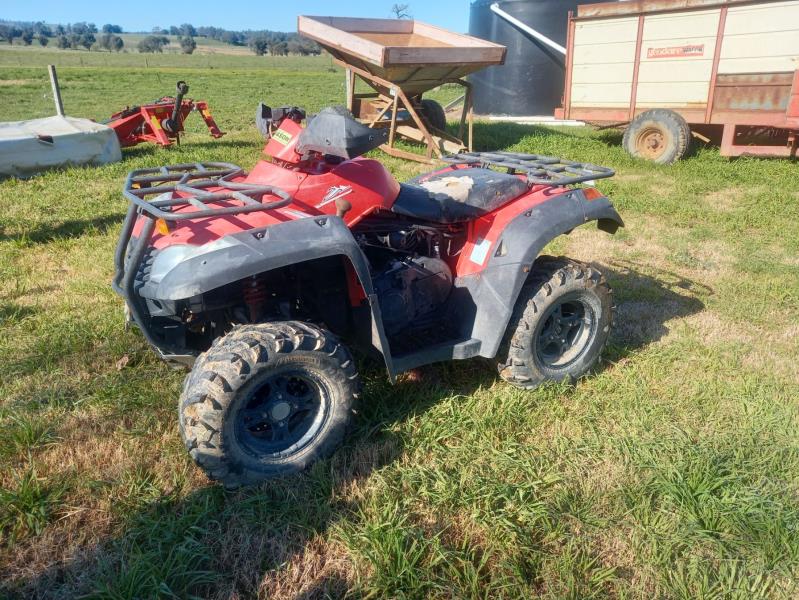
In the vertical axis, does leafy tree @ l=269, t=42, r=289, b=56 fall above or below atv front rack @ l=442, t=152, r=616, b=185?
above

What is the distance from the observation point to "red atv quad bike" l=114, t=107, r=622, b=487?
2354 millimetres

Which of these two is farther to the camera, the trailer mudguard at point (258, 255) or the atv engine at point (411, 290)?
the atv engine at point (411, 290)

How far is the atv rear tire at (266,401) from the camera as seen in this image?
2318 millimetres

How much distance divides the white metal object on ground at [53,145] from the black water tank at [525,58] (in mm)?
9963

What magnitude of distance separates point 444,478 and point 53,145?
8.02 meters

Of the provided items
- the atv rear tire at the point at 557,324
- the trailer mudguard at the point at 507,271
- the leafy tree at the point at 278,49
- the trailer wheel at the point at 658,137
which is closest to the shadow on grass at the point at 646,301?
the atv rear tire at the point at 557,324

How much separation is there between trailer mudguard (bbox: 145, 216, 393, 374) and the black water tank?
14.0m

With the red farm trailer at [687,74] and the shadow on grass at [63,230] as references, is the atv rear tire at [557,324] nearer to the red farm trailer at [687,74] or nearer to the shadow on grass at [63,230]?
the shadow on grass at [63,230]

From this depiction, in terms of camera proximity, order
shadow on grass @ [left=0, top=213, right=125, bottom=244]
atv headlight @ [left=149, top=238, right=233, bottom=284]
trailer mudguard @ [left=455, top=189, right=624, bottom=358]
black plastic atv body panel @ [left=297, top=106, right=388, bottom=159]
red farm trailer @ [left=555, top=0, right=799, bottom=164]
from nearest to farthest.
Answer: atv headlight @ [left=149, top=238, right=233, bottom=284]
black plastic atv body panel @ [left=297, top=106, right=388, bottom=159]
trailer mudguard @ [left=455, top=189, right=624, bottom=358]
shadow on grass @ [left=0, top=213, right=125, bottom=244]
red farm trailer @ [left=555, top=0, right=799, bottom=164]

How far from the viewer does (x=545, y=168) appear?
3.43m

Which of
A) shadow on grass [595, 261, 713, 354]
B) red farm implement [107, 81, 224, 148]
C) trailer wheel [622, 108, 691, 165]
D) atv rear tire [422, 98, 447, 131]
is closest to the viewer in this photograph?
shadow on grass [595, 261, 713, 354]

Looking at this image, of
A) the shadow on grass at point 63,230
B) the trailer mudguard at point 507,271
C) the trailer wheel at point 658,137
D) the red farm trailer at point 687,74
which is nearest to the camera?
the trailer mudguard at point 507,271

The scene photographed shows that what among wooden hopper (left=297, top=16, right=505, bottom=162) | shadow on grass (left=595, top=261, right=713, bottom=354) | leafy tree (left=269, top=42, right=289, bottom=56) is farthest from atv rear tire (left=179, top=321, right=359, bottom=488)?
leafy tree (left=269, top=42, right=289, bottom=56)

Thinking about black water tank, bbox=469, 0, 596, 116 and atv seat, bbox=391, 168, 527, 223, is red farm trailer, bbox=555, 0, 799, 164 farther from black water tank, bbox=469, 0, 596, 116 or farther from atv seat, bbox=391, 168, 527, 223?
atv seat, bbox=391, 168, 527, 223
